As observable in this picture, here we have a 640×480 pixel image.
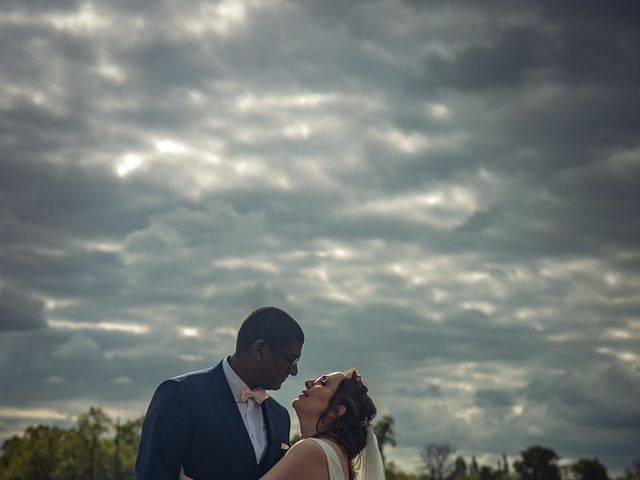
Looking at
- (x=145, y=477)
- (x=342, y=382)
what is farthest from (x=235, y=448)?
(x=342, y=382)

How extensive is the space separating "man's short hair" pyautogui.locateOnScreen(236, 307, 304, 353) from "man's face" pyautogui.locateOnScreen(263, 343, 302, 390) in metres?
0.06

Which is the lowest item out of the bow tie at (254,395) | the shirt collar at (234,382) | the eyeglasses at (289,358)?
the bow tie at (254,395)

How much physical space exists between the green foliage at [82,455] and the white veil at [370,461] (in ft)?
303

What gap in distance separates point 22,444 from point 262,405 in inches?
4271

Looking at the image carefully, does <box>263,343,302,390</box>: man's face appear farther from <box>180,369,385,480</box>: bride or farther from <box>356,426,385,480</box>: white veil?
<box>356,426,385,480</box>: white veil

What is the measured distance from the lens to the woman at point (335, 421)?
362 inches

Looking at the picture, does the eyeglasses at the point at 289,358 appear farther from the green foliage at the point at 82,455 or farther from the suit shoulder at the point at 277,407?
the green foliage at the point at 82,455

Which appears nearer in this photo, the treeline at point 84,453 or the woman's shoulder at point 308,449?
the woman's shoulder at point 308,449

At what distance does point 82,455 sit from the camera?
10062 centimetres

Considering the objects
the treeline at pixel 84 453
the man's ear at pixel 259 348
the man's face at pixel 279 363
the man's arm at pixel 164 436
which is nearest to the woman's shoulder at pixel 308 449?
the man's face at pixel 279 363

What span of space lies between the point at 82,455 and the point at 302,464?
3892 inches

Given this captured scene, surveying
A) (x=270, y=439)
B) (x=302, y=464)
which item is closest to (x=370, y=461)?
(x=270, y=439)

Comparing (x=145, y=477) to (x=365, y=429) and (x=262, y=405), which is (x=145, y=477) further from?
(x=365, y=429)

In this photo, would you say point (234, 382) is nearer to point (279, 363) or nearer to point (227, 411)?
point (227, 411)
